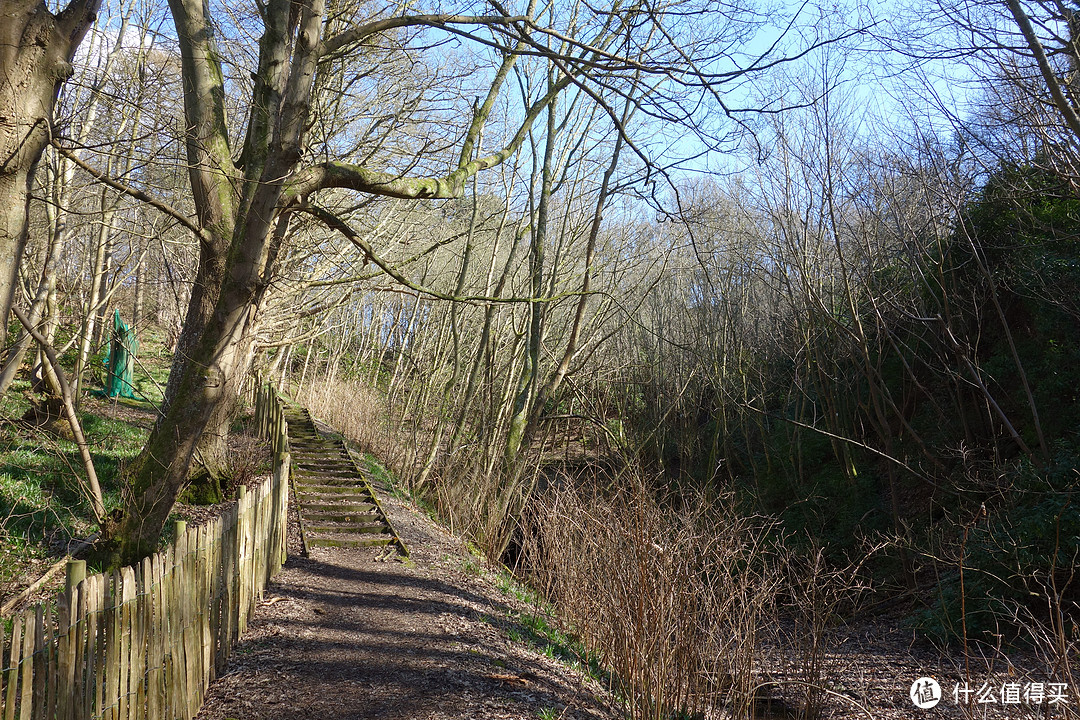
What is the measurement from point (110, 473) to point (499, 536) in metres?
5.34

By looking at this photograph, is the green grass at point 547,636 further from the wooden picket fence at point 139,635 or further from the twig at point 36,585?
the twig at point 36,585

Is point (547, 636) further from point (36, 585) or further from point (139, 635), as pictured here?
point (36, 585)

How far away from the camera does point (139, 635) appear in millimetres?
3238

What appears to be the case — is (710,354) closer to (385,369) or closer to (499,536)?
(499,536)

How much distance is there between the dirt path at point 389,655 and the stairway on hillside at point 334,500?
2.80 ft

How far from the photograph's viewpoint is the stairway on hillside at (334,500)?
28.3 ft

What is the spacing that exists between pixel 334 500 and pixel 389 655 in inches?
205

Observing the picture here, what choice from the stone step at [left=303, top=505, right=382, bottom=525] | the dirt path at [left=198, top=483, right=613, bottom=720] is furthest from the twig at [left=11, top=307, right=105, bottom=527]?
the stone step at [left=303, top=505, right=382, bottom=525]

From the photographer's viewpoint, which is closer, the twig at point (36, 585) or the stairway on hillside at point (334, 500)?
the twig at point (36, 585)

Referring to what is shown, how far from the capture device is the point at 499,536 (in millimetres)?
10602

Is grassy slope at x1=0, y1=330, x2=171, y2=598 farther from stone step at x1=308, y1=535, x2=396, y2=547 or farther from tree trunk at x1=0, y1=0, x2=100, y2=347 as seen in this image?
Result: stone step at x1=308, y1=535, x2=396, y2=547

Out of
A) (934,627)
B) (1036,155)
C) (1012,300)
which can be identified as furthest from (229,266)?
(1012,300)

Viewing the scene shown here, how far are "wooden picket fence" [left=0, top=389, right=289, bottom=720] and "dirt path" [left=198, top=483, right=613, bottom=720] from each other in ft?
1.17

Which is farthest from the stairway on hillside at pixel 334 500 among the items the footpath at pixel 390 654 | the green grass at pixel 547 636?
the green grass at pixel 547 636
